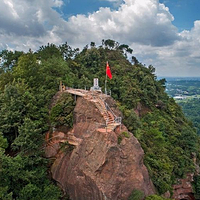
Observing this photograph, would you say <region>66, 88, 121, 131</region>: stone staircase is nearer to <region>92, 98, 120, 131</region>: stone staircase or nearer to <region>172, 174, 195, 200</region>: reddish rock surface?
<region>92, 98, 120, 131</region>: stone staircase

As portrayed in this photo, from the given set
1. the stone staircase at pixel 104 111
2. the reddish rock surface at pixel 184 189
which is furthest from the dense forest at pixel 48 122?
the stone staircase at pixel 104 111

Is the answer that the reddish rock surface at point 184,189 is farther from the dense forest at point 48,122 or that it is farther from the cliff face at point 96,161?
the cliff face at point 96,161

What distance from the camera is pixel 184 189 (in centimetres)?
2780

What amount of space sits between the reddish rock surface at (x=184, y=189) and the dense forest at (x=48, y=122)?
105 centimetres

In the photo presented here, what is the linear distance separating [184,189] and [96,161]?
18.9 meters

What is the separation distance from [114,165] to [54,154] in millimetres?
7332

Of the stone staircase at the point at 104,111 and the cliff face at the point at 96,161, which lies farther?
the stone staircase at the point at 104,111

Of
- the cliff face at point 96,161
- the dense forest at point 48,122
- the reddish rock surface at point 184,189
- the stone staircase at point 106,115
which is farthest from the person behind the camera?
the reddish rock surface at point 184,189

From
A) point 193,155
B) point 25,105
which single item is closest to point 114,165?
point 25,105

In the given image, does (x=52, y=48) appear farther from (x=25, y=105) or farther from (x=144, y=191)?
(x=144, y=191)

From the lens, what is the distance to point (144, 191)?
1681cm

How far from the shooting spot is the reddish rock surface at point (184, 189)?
2662cm

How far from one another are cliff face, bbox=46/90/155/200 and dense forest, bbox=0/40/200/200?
1.57 metres

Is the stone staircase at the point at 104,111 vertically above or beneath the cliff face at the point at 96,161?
above
